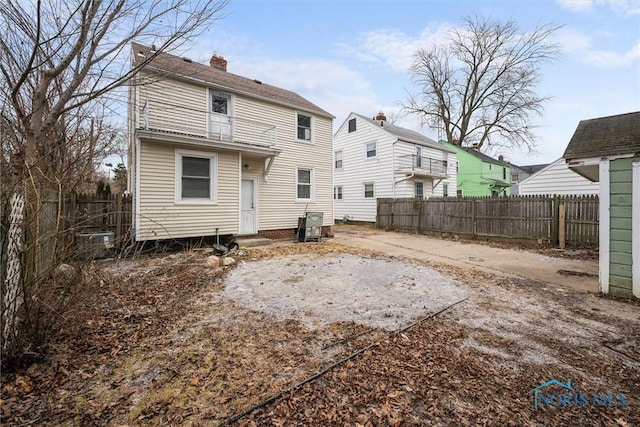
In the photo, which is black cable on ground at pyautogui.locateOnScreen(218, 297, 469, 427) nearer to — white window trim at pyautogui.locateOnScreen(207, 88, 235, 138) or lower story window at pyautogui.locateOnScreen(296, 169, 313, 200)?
white window trim at pyautogui.locateOnScreen(207, 88, 235, 138)

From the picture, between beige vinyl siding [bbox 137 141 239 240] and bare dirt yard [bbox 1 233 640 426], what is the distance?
3.35 m

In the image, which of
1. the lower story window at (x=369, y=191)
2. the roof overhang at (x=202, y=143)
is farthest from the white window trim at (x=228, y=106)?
the lower story window at (x=369, y=191)

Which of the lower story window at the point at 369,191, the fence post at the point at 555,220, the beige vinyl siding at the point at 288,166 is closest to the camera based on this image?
the fence post at the point at 555,220

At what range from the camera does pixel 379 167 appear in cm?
1870

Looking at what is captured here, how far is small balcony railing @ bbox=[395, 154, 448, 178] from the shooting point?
1797 centimetres

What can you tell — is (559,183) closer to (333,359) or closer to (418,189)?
(418,189)

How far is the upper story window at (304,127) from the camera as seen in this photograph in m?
12.1

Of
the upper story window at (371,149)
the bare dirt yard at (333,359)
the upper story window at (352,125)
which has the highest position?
the upper story window at (352,125)

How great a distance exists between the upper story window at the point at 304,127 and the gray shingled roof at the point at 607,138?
8.97 meters

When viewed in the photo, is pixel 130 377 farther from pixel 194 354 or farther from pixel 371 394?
pixel 371 394

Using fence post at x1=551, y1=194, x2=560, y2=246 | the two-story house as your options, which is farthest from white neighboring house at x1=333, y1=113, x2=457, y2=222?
fence post at x1=551, y1=194, x2=560, y2=246

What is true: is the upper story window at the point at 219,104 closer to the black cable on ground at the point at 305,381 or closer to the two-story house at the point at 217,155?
the two-story house at the point at 217,155

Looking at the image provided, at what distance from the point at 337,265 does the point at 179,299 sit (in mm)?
3646

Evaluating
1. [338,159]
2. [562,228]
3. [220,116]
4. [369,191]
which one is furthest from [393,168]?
[220,116]
